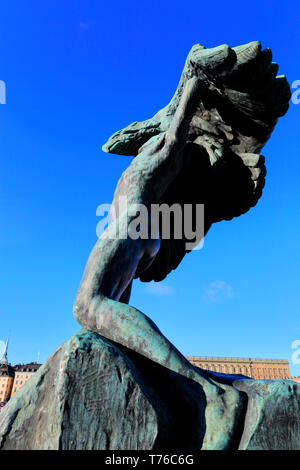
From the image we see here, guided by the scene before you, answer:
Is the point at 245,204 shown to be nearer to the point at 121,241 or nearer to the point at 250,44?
the point at 250,44

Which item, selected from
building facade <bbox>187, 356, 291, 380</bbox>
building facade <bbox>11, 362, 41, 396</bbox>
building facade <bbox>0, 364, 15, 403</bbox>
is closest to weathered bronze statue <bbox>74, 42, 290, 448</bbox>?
building facade <bbox>187, 356, 291, 380</bbox>

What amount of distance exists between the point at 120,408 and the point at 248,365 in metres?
64.5

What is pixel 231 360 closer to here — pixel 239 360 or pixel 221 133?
pixel 239 360

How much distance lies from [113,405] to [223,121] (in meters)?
2.34

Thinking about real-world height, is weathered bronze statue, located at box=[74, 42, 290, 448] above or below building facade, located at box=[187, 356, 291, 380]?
below

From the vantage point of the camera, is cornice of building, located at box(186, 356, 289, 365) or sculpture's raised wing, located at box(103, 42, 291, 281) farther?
cornice of building, located at box(186, 356, 289, 365)

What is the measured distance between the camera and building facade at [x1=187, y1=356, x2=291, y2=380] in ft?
190

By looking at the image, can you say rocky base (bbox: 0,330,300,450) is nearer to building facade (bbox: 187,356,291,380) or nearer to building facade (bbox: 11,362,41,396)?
building facade (bbox: 187,356,291,380)

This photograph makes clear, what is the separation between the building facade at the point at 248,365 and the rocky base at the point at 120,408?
59799 mm

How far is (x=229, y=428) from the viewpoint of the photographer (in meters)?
1.54

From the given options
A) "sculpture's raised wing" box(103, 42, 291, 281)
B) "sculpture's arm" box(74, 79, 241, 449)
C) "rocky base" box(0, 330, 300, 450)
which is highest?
"sculpture's raised wing" box(103, 42, 291, 281)

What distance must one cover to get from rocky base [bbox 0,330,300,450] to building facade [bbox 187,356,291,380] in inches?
2354

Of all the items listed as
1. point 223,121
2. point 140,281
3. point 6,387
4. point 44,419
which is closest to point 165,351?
point 44,419

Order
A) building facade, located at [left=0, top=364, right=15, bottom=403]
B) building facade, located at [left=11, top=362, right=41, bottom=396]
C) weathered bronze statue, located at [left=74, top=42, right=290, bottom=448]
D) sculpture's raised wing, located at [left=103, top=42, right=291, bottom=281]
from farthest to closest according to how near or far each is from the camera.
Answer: building facade, located at [left=0, top=364, right=15, bottom=403] → building facade, located at [left=11, top=362, right=41, bottom=396] → sculpture's raised wing, located at [left=103, top=42, right=291, bottom=281] → weathered bronze statue, located at [left=74, top=42, right=290, bottom=448]
